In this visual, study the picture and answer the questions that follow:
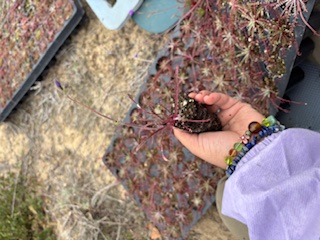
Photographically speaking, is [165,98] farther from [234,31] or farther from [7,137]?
[7,137]

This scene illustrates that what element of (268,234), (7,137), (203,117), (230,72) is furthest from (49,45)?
(268,234)

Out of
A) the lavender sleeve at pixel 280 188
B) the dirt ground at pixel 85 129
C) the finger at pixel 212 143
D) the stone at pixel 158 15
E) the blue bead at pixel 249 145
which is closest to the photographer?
the lavender sleeve at pixel 280 188

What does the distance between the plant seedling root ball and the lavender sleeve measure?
0.48ft

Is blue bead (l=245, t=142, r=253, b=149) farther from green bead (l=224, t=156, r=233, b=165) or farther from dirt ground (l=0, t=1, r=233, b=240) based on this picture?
dirt ground (l=0, t=1, r=233, b=240)

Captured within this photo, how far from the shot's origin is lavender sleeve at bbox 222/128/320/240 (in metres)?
0.81

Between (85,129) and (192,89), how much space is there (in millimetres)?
670

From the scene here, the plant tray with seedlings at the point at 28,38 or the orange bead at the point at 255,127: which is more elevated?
the plant tray with seedlings at the point at 28,38

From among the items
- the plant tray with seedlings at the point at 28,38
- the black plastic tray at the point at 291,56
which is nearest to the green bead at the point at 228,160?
the black plastic tray at the point at 291,56

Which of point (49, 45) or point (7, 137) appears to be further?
point (7, 137)

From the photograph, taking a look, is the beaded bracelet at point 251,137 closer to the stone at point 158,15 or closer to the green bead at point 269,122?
the green bead at point 269,122

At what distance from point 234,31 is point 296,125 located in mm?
388

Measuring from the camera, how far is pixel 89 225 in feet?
5.84

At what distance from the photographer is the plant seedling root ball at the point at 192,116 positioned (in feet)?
3.28

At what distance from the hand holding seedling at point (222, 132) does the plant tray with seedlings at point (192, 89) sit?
0.04 meters
